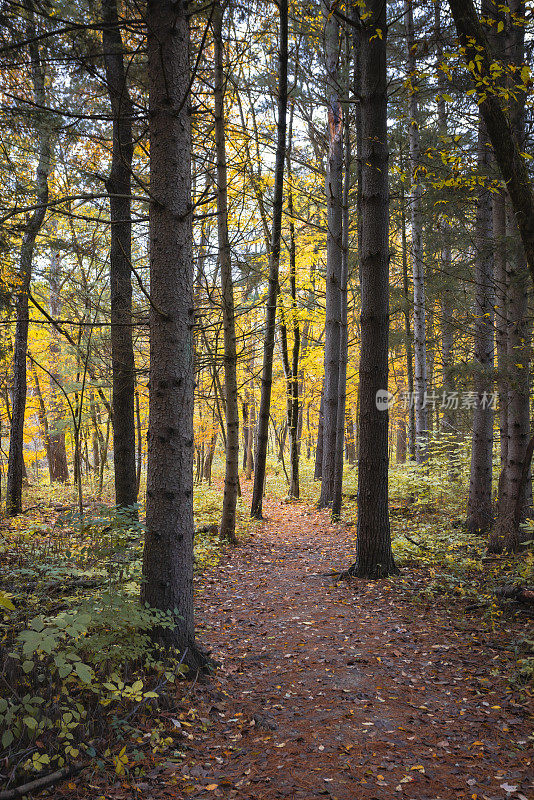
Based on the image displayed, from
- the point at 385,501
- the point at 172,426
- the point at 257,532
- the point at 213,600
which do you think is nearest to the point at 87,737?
the point at 172,426

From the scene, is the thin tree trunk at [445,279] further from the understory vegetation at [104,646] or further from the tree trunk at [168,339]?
the understory vegetation at [104,646]

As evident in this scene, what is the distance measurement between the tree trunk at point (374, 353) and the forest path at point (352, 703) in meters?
0.59

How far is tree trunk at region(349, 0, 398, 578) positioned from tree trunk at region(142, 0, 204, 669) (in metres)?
3.24

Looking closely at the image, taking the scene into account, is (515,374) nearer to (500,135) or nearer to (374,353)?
(374,353)

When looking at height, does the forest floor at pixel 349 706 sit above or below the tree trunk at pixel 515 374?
below

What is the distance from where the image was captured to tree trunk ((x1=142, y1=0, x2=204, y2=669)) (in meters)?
3.69

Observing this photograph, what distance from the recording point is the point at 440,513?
32.7 feet

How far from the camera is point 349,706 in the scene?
3424 millimetres

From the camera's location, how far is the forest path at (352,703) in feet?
8.71

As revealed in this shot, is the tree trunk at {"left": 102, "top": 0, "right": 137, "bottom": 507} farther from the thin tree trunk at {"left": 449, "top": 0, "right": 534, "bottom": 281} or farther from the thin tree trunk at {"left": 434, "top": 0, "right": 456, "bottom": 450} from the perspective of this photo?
the thin tree trunk at {"left": 449, "top": 0, "right": 534, "bottom": 281}

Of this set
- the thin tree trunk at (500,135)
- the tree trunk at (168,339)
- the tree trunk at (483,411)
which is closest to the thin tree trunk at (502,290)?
the tree trunk at (483,411)

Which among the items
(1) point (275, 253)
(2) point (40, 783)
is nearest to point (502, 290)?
(1) point (275, 253)

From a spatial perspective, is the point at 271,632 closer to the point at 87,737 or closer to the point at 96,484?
the point at 87,737

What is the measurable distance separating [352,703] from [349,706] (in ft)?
0.17
